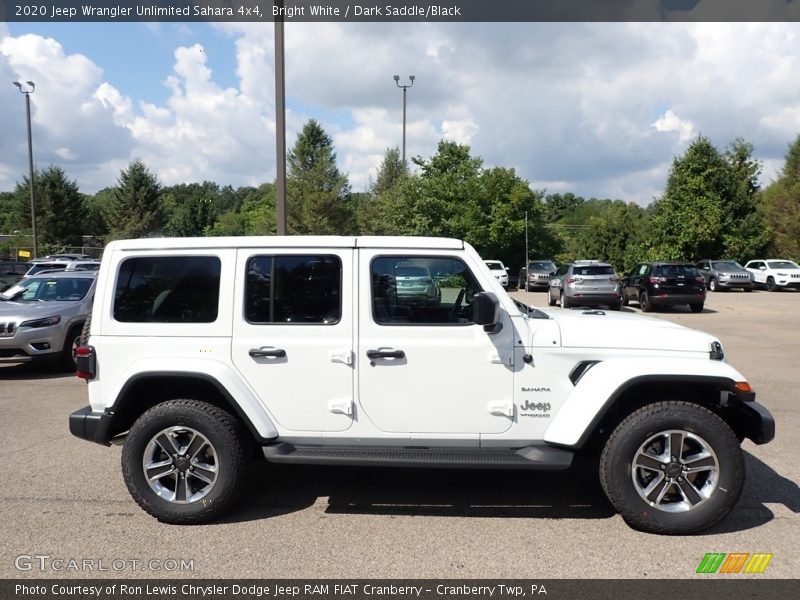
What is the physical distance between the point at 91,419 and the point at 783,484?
519cm

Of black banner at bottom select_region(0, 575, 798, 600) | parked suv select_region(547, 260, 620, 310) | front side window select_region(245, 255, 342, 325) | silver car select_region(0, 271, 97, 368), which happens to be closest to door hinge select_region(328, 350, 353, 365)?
front side window select_region(245, 255, 342, 325)

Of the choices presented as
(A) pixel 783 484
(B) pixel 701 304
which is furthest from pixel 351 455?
(B) pixel 701 304

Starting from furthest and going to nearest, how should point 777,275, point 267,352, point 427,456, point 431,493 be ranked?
point 777,275, point 431,493, point 267,352, point 427,456

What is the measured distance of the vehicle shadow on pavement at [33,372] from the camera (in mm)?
9453

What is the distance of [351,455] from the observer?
399 centimetres

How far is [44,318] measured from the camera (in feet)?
30.5

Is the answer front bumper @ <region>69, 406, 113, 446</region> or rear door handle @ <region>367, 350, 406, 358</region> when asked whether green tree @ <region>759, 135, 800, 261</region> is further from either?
front bumper @ <region>69, 406, 113, 446</region>

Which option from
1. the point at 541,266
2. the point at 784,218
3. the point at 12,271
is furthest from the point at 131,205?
the point at 784,218

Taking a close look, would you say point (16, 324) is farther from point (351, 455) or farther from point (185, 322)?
point (351, 455)

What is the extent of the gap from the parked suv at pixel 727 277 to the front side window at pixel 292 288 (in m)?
30.2

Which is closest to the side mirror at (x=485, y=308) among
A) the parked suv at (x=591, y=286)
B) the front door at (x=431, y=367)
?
the front door at (x=431, y=367)

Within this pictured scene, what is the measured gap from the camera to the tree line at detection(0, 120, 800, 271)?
1403 inches

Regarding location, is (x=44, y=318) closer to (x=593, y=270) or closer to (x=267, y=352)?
(x=267, y=352)

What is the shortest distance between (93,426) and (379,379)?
2.02m
